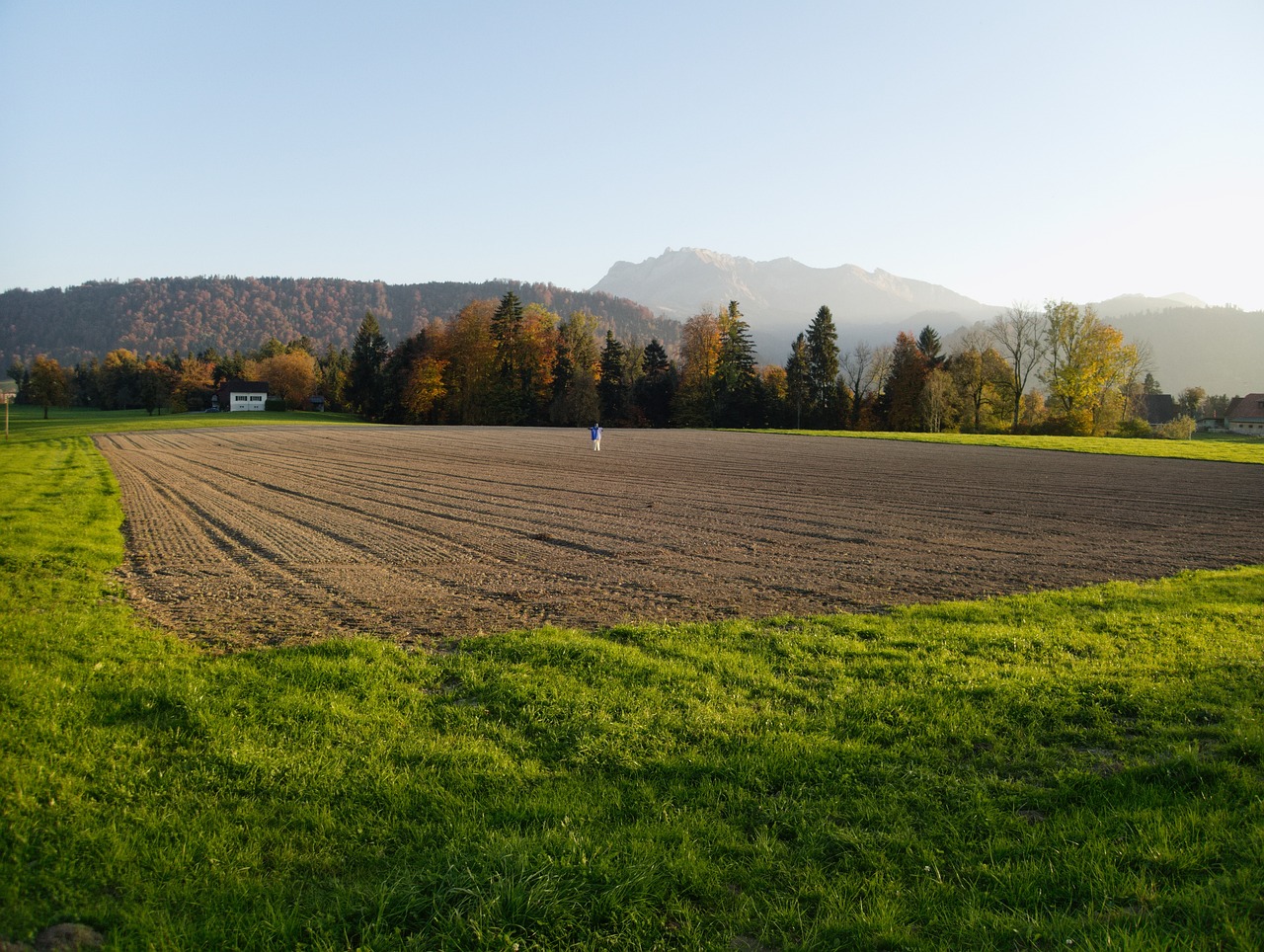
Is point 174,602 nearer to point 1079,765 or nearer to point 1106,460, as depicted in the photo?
point 1079,765

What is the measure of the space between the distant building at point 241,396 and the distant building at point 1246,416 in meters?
172

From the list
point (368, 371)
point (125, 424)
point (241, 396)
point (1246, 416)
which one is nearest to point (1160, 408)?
point (1246, 416)

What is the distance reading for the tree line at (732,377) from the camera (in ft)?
249

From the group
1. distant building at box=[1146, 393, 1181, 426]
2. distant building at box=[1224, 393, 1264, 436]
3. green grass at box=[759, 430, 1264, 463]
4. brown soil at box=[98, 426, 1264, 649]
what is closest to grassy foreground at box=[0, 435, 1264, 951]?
brown soil at box=[98, 426, 1264, 649]

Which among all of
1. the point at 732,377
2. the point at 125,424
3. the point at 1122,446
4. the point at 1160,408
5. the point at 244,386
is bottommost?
the point at 125,424

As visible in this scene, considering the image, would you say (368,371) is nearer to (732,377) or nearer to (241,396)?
(241,396)

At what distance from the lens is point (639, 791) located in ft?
15.2

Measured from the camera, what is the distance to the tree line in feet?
249

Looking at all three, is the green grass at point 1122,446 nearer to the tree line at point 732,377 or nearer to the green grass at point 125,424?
the tree line at point 732,377

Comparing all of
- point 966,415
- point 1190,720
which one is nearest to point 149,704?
point 1190,720

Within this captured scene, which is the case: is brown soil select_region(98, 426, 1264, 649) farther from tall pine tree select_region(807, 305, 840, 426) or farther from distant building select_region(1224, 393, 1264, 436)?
distant building select_region(1224, 393, 1264, 436)

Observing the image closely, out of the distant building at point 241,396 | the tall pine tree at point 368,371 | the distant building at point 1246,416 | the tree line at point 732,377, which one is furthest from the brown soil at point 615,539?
the distant building at point 1246,416

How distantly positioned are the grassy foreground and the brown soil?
190 centimetres

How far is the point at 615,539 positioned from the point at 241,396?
436 feet
